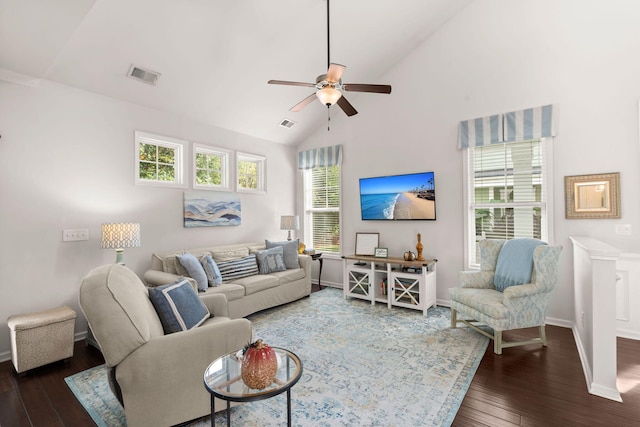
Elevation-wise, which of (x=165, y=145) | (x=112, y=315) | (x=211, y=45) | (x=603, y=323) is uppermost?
(x=211, y=45)

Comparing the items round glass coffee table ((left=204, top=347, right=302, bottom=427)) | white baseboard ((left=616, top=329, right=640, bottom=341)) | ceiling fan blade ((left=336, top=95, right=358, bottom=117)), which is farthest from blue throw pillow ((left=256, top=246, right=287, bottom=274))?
white baseboard ((left=616, top=329, right=640, bottom=341))

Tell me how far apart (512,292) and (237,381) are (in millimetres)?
2573

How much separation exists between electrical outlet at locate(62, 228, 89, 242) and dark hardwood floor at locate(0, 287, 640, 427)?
1169 mm

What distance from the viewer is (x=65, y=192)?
3285mm

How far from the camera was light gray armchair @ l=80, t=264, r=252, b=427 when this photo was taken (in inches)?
67.4

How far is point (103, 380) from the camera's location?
254cm

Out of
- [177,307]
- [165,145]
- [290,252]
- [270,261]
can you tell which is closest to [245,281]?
[270,261]

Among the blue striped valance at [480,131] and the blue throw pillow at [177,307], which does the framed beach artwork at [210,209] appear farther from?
the blue striped valance at [480,131]

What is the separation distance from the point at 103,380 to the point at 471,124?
15.7 ft

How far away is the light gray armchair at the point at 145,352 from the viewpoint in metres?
1.71

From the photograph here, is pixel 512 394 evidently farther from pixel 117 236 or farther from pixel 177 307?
pixel 117 236

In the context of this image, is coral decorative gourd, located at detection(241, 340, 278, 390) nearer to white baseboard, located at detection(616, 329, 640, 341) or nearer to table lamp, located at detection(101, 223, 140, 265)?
table lamp, located at detection(101, 223, 140, 265)

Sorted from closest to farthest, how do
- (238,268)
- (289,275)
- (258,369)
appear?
(258,369) < (238,268) < (289,275)

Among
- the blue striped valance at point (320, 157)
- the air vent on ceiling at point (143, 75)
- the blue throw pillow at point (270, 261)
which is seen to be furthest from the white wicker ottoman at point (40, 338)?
the blue striped valance at point (320, 157)
